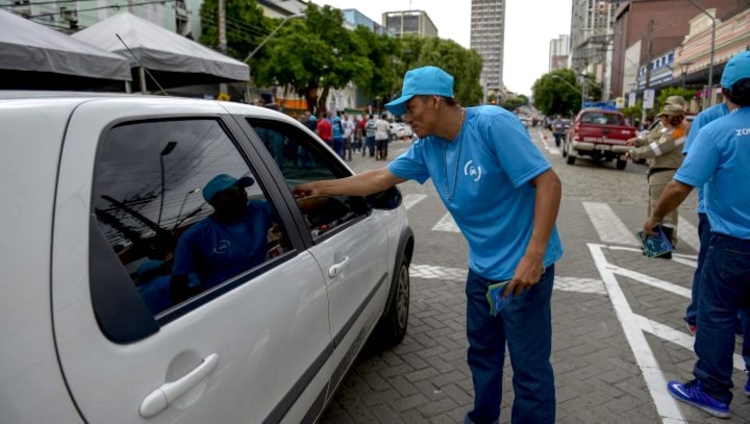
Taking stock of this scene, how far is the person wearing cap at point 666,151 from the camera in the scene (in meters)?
6.07

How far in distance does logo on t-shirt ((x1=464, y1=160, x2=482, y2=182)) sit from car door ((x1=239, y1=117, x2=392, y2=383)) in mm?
697

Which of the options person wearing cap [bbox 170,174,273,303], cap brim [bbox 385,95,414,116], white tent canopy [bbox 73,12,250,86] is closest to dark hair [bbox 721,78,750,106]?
cap brim [bbox 385,95,414,116]

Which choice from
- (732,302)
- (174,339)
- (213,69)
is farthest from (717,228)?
(213,69)

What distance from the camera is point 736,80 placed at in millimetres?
2785

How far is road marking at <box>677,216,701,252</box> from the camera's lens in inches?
285

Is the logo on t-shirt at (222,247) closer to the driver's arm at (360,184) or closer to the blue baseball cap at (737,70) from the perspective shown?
the driver's arm at (360,184)

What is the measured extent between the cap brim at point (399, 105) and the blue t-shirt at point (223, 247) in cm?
70

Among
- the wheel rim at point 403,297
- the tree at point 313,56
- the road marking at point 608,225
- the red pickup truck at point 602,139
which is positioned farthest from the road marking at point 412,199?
the tree at point 313,56

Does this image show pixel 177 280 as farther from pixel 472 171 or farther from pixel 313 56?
pixel 313 56

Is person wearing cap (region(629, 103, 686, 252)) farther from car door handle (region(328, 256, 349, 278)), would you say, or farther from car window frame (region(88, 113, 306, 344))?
car window frame (region(88, 113, 306, 344))

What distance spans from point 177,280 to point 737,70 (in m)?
2.97

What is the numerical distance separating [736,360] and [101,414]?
4.16m

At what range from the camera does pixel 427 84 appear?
87.7 inches

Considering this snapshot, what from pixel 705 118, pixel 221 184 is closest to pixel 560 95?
pixel 705 118
